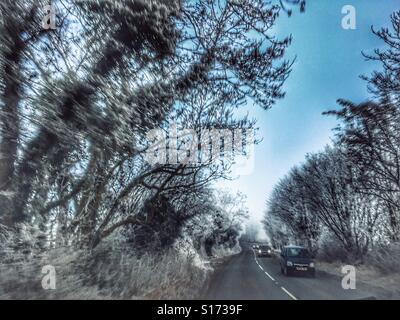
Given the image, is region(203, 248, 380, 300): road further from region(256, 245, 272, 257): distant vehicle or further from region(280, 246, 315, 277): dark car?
region(256, 245, 272, 257): distant vehicle

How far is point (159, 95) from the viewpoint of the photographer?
633 centimetres

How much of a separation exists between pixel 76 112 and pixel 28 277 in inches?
92.0

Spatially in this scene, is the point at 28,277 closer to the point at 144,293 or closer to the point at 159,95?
the point at 144,293

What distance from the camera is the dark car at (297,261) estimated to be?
56.2 ft

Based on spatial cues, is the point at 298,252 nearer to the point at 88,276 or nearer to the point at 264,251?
the point at 88,276

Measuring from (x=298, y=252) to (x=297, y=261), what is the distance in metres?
0.90

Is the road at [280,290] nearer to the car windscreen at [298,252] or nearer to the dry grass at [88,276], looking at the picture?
the dry grass at [88,276]

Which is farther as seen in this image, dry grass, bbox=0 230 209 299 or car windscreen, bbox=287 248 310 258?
car windscreen, bbox=287 248 310 258

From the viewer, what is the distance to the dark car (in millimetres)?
17125

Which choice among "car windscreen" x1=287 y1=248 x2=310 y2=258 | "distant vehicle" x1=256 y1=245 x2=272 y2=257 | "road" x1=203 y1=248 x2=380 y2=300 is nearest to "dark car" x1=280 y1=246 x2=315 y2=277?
"car windscreen" x1=287 y1=248 x2=310 y2=258

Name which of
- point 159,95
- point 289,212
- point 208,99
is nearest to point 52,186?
point 159,95

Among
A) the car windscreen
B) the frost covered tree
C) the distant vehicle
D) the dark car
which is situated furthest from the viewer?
the distant vehicle

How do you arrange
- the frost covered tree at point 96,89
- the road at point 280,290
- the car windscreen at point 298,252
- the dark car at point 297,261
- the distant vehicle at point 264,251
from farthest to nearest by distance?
1. the distant vehicle at point 264,251
2. the car windscreen at point 298,252
3. the dark car at point 297,261
4. the road at point 280,290
5. the frost covered tree at point 96,89

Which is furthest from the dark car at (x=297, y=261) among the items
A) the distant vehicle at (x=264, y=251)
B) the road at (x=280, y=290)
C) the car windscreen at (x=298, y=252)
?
the distant vehicle at (x=264, y=251)
